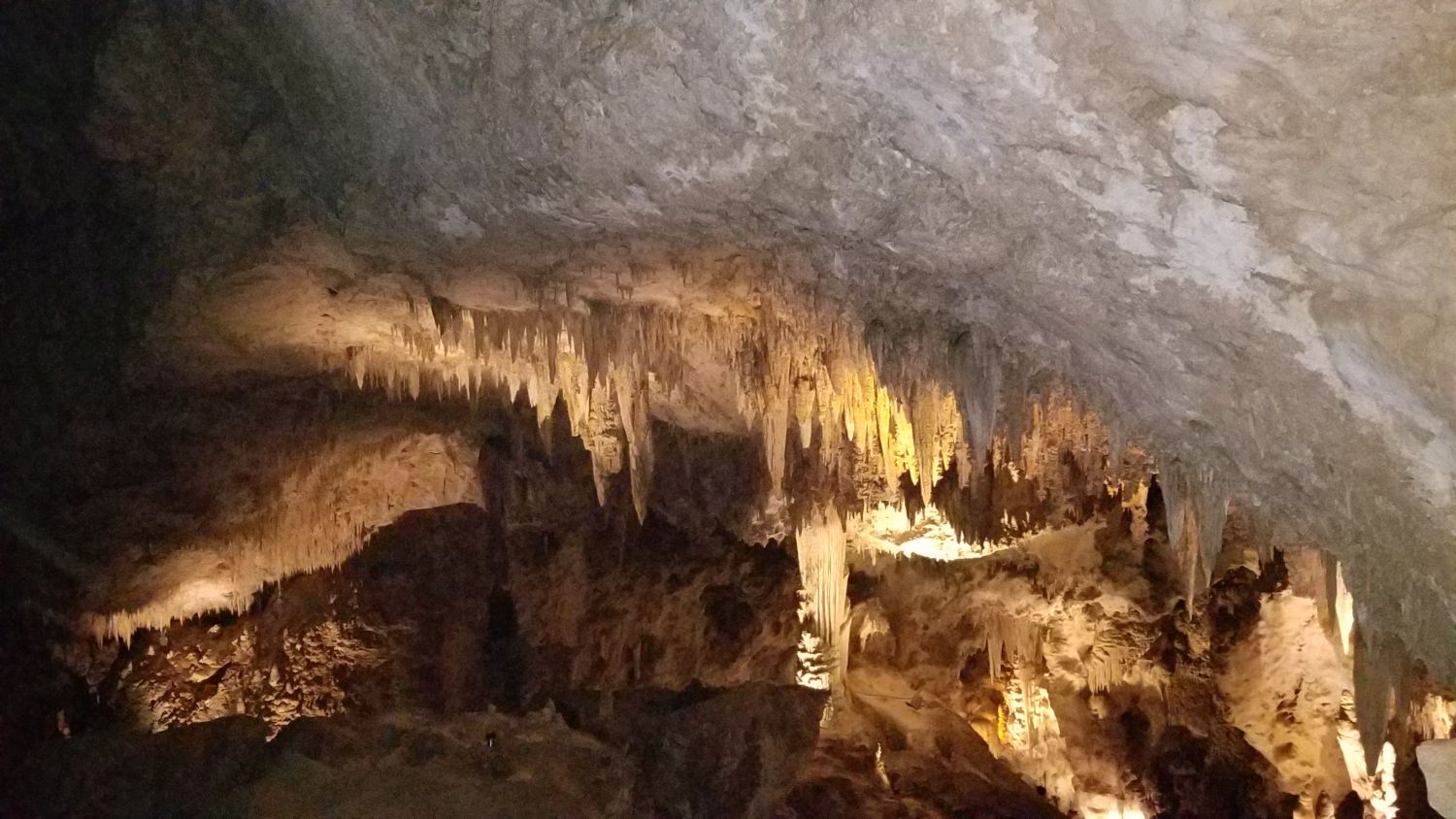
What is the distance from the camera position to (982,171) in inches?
109

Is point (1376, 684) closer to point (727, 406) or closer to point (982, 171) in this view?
point (982, 171)

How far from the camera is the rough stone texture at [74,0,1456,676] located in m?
2.10

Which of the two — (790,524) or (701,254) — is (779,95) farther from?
(790,524)

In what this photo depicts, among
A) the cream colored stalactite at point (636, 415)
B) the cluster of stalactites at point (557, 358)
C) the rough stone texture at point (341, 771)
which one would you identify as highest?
the cluster of stalactites at point (557, 358)

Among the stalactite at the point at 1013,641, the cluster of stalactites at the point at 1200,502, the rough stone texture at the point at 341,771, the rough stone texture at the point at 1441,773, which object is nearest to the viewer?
the rough stone texture at the point at 1441,773

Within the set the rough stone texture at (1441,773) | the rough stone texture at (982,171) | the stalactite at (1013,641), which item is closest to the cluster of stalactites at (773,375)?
the rough stone texture at (982,171)

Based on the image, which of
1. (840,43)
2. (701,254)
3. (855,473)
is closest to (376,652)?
(855,473)

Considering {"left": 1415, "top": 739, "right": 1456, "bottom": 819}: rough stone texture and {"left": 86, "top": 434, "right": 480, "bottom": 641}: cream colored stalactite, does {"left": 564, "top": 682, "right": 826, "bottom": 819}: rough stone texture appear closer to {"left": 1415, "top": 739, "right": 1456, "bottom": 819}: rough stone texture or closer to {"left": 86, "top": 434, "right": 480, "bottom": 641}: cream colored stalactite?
{"left": 86, "top": 434, "right": 480, "bottom": 641}: cream colored stalactite

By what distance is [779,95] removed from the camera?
278cm

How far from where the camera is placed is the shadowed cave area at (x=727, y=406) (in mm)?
2398

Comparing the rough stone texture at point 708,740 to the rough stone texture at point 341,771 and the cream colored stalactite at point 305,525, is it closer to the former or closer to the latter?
the rough stone texture at point 341,771

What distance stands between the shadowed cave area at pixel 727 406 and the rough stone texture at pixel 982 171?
1 centimetres

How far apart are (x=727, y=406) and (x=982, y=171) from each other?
3.76 meters

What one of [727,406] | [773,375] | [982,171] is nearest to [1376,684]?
[982,171]
